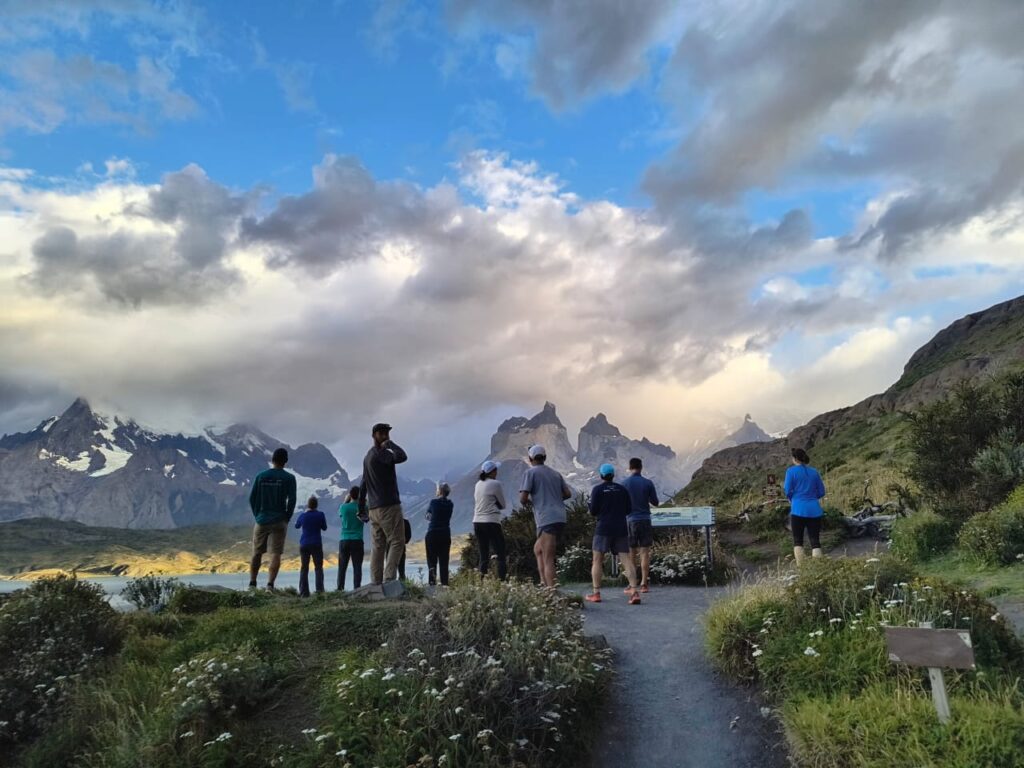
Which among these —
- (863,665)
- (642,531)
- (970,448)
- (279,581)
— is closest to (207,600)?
(642,531)

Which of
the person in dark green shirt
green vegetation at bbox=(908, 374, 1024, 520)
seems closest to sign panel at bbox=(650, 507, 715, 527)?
green vegetation at bbox=(908, 374, 1024, 520)

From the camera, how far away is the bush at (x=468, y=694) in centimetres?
575

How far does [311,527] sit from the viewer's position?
15539 mm

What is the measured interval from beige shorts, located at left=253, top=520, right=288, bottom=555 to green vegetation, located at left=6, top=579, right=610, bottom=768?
11.2 ft

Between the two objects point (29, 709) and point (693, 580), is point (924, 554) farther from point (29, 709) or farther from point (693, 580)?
point (29, 709)

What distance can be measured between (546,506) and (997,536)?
763cm

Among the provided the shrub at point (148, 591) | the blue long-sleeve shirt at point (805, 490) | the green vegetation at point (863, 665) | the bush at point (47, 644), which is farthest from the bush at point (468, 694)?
the shrub at point (148, 591)

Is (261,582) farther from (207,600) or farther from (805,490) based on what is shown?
(805,490)

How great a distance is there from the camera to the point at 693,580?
1451 cm

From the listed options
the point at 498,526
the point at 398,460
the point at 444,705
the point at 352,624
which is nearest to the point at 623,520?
the point at 498,526

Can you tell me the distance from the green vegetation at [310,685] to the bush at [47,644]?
0.07 feet

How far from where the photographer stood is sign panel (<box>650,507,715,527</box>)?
1492cm

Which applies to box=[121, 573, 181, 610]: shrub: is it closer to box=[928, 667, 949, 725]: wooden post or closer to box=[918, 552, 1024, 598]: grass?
box=[928, 667, 949, 725]: wooden post

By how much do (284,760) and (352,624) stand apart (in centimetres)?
299
